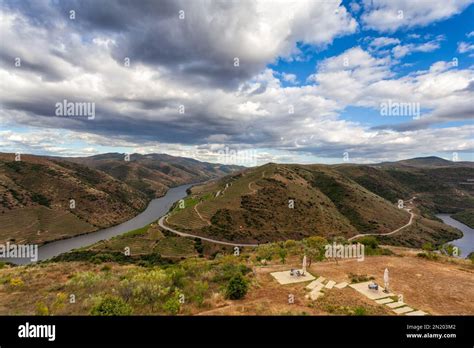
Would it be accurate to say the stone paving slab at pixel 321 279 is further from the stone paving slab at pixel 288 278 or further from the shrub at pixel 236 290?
the shrub at pixel 236 290

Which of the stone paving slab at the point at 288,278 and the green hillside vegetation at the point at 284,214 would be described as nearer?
the stone paving slab at the point at 288,278

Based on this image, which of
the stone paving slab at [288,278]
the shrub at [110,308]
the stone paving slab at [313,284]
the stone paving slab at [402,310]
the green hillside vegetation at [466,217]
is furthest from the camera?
the green hillside vegetation at [466,217]

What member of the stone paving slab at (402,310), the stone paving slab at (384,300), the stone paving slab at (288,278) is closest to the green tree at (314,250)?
the stone paving slab at (288,278)

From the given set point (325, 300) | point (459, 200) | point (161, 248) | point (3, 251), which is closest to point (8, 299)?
point (325, 300)

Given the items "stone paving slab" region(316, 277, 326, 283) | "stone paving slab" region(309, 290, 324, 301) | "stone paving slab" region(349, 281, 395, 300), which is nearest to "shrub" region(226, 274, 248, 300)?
"stone paving slab" region(309, 290, 324, 301)

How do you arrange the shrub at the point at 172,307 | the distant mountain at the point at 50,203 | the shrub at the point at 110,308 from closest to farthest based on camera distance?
1. the shrub at the point at 110,308
2. the shrub at the point at 172,307
3. the distant mountain at the point at 50,203

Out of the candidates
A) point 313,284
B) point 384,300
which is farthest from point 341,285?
point 384,300

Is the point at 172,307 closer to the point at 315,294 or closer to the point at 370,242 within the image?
the point at 315,294
